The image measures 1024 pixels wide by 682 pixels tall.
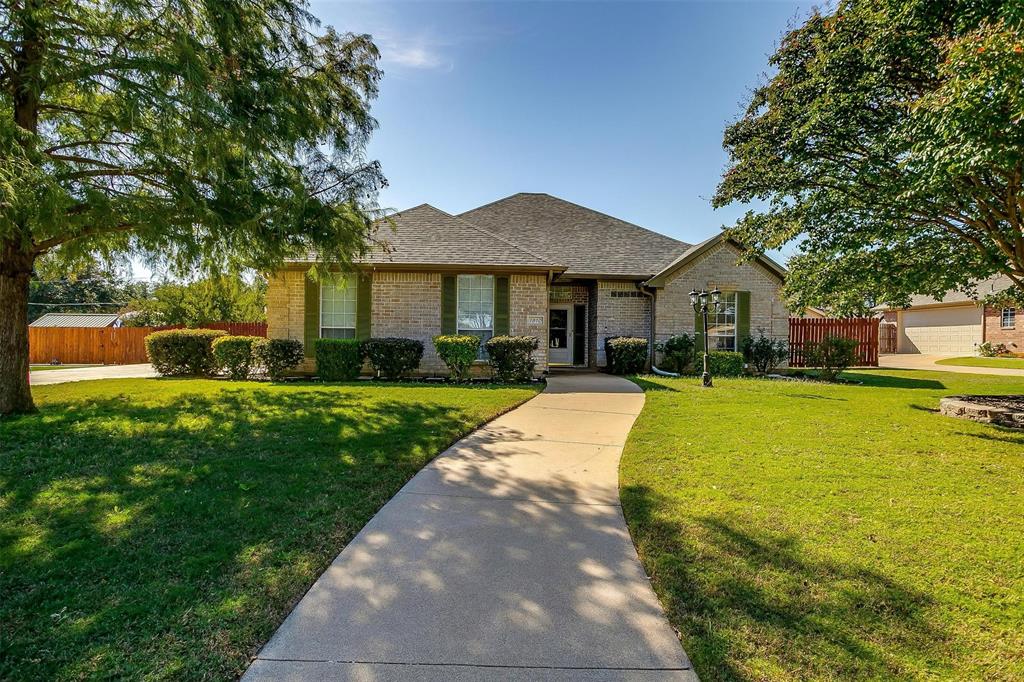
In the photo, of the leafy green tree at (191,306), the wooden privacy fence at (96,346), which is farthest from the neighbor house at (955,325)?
the wooden privacy fence at (96,346)

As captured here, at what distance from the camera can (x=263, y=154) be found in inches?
271

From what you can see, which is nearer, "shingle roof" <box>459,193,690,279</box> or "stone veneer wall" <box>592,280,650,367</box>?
"stone veneer wall" <box>592,280,650,367</box>

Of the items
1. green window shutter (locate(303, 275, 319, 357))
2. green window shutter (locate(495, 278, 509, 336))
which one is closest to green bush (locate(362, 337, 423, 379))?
green window shutter (locate(303, 275, 319, 357))

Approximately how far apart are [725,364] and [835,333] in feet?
25.2

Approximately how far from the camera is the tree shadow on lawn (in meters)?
2.16

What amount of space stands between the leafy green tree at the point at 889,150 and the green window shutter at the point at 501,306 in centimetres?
567

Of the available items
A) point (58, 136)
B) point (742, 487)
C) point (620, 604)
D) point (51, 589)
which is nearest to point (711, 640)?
point (620, 604)

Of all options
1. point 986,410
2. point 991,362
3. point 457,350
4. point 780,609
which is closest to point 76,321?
point 457,350

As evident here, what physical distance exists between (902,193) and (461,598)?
790 cm

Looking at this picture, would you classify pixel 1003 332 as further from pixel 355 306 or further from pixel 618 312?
pixel 355 306

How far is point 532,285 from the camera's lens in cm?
1278

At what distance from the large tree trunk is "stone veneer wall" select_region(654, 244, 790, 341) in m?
14.7

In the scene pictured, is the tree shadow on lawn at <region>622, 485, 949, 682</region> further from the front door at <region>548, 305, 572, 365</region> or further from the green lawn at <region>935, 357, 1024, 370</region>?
the green lawn at <region>935, 357, 1024, 370</region>

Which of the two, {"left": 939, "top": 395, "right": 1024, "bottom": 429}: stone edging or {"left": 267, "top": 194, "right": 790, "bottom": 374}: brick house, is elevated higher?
{"left": 267, "top": 194, "right": 790, "bottom": 374}: brick house
